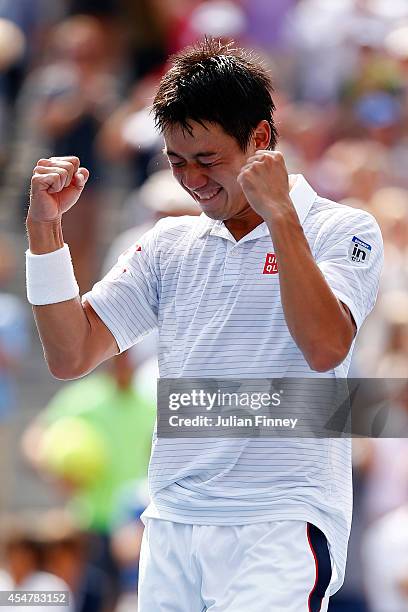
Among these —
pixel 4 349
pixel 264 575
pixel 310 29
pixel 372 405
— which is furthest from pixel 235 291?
pixel 310 29

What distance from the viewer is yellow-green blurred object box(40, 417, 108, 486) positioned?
6.46 meters

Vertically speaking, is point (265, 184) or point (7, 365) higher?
point (265, 184)

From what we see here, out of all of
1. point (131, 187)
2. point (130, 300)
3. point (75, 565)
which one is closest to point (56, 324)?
point (130, 300)

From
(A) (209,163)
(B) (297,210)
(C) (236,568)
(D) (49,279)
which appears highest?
(A) (209,163)

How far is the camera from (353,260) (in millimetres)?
3141

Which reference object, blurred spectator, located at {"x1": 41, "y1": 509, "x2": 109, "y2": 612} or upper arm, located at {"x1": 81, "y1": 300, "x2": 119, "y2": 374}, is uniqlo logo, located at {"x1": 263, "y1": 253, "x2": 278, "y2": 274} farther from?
blurred spectator, located at {"x1": 41, "y1": 509, "x2": 109, "y2": 612}

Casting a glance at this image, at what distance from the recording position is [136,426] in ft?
21.2

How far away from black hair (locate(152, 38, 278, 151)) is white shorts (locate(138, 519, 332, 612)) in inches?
36.1

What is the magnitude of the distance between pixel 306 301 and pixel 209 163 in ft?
1.50

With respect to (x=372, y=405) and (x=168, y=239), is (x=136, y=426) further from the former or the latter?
(x=168, y=239)

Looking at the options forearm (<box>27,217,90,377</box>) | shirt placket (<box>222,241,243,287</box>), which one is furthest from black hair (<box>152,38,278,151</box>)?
forearm (<box>27,217,90,377</box>)

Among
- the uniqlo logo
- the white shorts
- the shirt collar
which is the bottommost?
the white shorts

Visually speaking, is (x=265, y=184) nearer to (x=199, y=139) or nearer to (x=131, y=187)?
(x=199, y=139)

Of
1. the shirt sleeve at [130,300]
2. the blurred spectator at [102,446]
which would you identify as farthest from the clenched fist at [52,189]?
the blurred spectator at [102,446]
